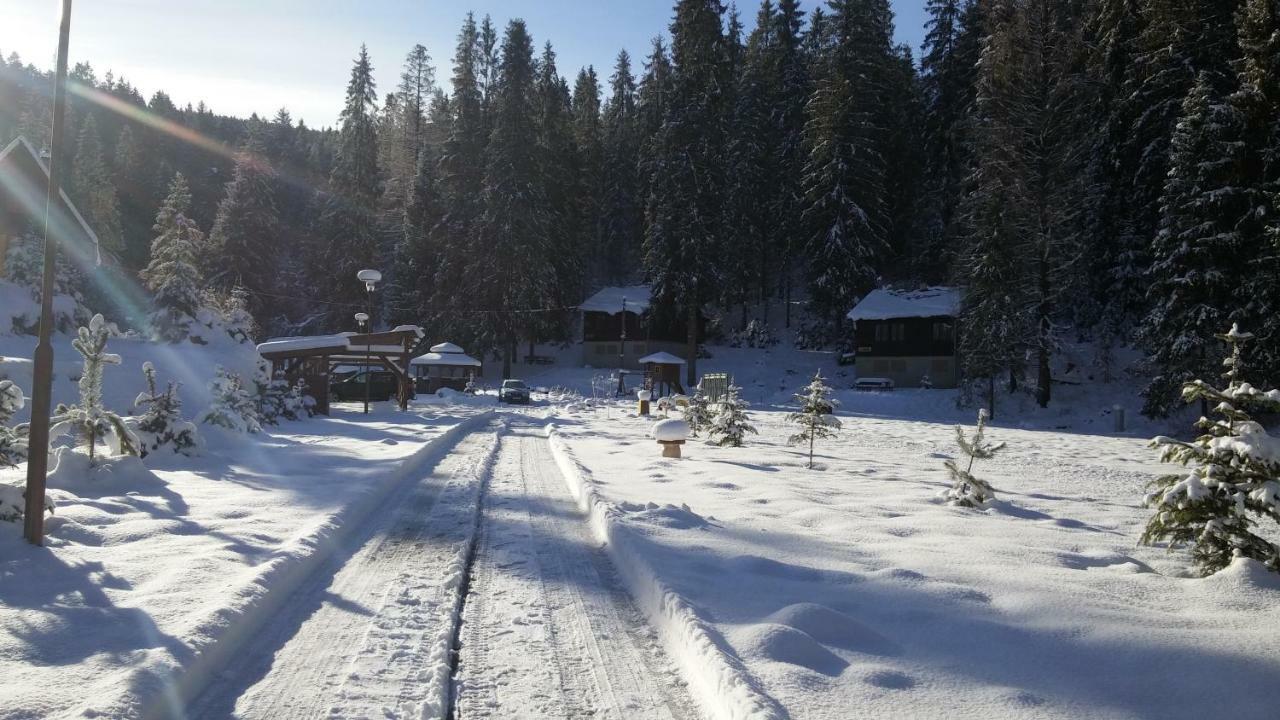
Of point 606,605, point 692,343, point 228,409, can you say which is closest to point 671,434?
point 228,409

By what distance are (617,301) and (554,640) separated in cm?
5202

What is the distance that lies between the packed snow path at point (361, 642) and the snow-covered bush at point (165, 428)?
6460 mm

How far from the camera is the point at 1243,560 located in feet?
19.9

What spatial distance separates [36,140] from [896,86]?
6525 centimetres

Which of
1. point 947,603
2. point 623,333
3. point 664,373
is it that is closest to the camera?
point 947,603

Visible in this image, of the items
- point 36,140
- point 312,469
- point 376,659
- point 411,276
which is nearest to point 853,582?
point 376,659

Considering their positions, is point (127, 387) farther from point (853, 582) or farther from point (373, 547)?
point (853, 582)

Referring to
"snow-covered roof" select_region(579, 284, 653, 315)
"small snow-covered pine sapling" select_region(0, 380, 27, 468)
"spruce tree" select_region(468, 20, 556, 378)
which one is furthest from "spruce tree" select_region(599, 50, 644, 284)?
"small snow-covered pine sapling" select_region(0, 380, 27, 468)

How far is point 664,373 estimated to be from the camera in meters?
48.9

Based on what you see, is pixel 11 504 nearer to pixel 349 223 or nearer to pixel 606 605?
pixel 606 605

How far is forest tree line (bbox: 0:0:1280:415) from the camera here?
26156mm

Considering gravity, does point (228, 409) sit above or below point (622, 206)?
below

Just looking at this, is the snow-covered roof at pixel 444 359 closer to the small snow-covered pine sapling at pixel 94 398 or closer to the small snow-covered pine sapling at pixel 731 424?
the small snow-covered pine sapling at pixel 731 424

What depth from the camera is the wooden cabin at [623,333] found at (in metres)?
54.8
